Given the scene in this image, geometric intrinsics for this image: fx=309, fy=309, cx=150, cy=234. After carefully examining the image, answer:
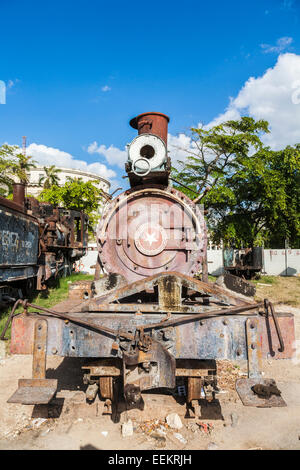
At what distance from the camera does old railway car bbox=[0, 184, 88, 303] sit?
6813 millimetres

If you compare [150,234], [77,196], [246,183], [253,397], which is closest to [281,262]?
[246,183]

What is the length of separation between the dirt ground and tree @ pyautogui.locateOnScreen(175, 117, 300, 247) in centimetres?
1331

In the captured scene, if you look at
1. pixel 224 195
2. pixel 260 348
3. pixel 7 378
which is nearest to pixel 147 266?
pixel 260 348

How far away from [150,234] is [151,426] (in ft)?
6.45

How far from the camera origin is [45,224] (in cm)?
977

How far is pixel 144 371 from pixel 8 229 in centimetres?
545

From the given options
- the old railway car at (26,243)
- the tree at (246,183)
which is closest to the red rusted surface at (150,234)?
the old railway car at (26,243)

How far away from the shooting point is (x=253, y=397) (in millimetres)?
2363

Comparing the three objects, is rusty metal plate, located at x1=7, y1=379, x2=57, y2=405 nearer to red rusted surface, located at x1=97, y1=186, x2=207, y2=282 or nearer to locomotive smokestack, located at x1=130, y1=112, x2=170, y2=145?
red rusted surface, located at x1=97, y1=186, x2=207, y2=282

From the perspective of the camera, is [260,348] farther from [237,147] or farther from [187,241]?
[237,147]

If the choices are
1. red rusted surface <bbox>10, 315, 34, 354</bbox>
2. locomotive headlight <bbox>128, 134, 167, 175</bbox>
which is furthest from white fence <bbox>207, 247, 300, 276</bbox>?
red rusted surface <bbox>10, 315, 34, 354</bbox>

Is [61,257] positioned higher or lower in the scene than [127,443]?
higher

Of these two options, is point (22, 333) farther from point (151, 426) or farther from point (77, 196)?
point (77, 196)

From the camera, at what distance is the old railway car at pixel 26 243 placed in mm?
6813
